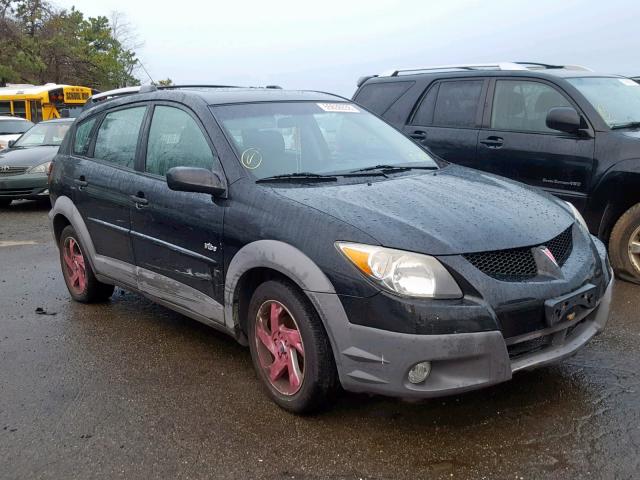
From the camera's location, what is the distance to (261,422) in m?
3.31

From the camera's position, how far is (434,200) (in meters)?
3.39

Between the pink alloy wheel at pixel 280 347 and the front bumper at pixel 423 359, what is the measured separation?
1.05 feet

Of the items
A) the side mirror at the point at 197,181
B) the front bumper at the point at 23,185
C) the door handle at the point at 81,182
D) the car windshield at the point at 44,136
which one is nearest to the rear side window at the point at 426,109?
the door handle at the point at 81,182

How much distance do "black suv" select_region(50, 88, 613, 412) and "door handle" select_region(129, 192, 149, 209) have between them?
10 millimetres

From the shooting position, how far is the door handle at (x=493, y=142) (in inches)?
238

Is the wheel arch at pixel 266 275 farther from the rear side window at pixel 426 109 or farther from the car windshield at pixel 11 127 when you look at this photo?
the car windshield at pixel 11 127

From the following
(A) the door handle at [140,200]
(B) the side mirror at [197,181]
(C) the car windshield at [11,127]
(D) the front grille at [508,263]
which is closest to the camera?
(D) the front grille at [508,263]

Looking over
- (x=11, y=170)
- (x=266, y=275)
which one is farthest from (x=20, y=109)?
(x=266, y=275)

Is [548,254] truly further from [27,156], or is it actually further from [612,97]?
[27,156]

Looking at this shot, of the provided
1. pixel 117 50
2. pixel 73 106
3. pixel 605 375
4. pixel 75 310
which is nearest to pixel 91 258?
pixel 75 310

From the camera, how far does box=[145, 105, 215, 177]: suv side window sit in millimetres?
3960

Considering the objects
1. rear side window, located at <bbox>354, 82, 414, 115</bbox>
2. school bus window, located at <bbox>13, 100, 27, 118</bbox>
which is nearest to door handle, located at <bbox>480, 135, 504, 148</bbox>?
rear side window, located at <bbox>354, 82, 414, 115</bbox>

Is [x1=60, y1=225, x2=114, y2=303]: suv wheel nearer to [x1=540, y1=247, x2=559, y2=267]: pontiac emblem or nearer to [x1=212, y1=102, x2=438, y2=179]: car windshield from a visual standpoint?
[x1=212, y1=102, x2=438, y2=179]: car windshield

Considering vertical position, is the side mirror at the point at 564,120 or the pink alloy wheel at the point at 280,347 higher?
the side mirror at the point at 564,120
